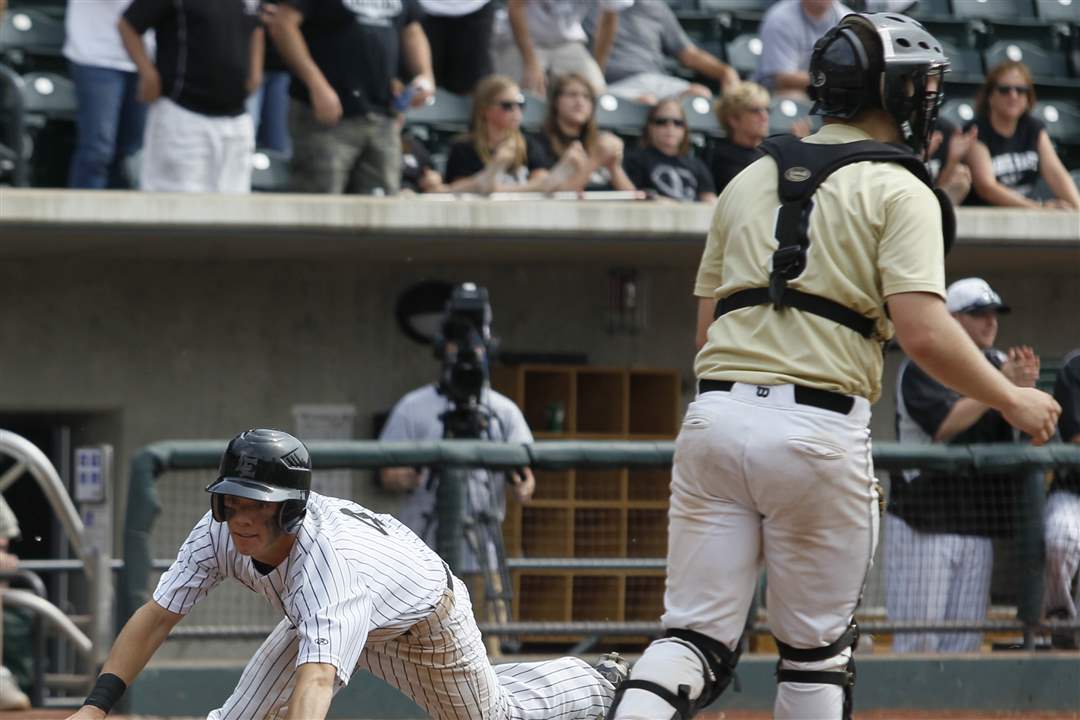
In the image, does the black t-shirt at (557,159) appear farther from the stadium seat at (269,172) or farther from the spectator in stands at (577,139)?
the stadium seat at (269,172)

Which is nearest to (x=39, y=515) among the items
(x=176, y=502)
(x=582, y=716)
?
(x=176, y=502)

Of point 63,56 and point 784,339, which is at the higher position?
point 63,56

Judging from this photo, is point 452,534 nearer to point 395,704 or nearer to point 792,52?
point 395,704

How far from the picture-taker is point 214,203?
26.1 feet

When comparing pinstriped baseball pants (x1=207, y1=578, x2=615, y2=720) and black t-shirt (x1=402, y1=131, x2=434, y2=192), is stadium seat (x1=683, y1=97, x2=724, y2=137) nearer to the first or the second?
black t-shirt (x1=402, y1=131, x2=434, y2=192)

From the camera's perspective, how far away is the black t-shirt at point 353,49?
332 inches

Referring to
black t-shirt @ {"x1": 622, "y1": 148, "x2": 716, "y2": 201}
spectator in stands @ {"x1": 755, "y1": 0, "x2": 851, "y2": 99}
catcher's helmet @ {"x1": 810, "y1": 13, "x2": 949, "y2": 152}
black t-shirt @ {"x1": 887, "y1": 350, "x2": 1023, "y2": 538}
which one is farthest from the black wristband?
spectator in stands @ {"x1": 755, "y1": 0, "x2": 851, "y2": 99}

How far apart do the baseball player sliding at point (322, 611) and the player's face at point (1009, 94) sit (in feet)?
17.2

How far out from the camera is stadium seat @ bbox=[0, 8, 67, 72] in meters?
9.62

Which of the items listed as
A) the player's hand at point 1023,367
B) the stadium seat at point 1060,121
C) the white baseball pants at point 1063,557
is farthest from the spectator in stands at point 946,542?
the stadium seat at point 1060,121

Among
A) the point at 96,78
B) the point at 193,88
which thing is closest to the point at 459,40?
the point at 193,88

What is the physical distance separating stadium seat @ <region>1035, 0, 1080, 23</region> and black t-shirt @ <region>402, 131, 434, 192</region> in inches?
202

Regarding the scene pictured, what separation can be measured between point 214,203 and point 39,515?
2.56m

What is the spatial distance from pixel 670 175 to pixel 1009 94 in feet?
5.74
